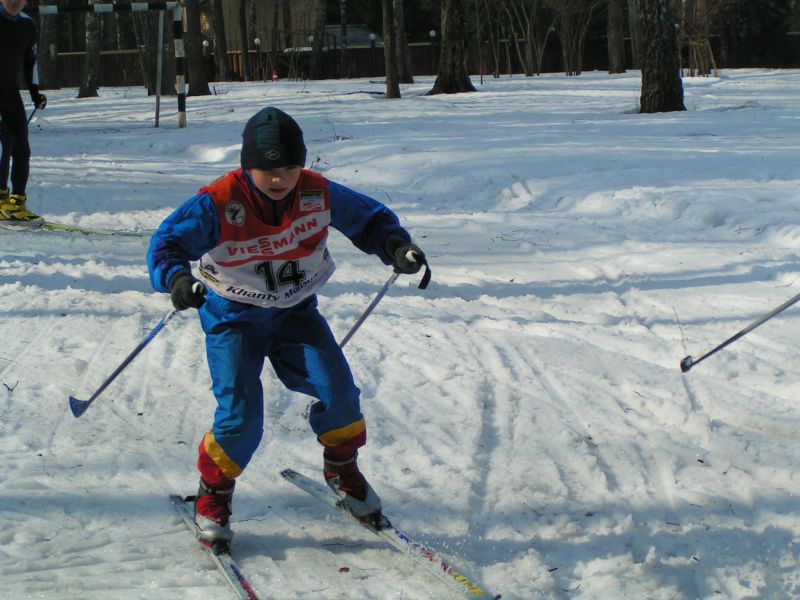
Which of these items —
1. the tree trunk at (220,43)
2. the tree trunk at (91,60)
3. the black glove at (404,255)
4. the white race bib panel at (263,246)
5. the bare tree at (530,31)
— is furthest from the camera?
the tree trunk at (220,43)

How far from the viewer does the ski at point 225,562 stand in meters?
3.11

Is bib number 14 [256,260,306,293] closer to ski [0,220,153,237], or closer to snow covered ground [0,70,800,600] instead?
snow covered ground [0,70,800,600]

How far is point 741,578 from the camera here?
3.25 m

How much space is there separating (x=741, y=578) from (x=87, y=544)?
2189mm

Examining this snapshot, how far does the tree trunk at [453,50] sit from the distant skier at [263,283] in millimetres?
16360

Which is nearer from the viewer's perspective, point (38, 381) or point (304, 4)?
point (38, 381)

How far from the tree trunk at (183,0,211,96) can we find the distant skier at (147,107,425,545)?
63.3 feet

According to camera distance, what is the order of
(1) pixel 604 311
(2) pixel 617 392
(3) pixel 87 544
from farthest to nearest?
(1) pixel 604 311, (2) pixel 617 392, (3) pixel 87 544

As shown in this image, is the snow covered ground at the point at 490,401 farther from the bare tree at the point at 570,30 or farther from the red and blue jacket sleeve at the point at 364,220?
the bare tree at the point at 570,30

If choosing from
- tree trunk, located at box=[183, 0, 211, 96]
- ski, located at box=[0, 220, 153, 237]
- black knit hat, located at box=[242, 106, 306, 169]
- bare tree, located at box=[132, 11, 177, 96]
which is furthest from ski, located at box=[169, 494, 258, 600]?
tree trunk, located at box=[183, 0, 211, 96]

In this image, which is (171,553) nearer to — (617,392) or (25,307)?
(617,392)

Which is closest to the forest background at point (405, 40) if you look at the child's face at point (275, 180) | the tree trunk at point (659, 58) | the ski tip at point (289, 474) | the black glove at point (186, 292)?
the tree trunk at point (659, 58)

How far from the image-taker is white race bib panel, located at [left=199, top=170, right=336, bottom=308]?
3.35 metres

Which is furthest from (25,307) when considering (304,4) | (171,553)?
(304,4)
